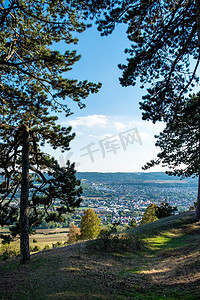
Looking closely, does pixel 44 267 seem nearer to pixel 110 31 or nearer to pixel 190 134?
pixel 110 31

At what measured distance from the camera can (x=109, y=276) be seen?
731cm

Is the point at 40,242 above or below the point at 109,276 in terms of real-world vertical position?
below

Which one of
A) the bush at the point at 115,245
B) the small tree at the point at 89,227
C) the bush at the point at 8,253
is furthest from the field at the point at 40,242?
→ the bush at the point at 115,245

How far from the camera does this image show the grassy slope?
5.44 metres

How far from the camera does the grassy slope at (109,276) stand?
17.9 ft

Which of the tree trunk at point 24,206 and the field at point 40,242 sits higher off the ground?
the tree trunk at point 24,206

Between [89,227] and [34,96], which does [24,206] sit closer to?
[34,96]

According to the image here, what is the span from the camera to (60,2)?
7098 mm

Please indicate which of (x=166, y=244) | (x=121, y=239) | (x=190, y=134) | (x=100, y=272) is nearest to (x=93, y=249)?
(x=121, y=239)

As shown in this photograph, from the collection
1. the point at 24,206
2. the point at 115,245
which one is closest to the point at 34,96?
the point at 24,206

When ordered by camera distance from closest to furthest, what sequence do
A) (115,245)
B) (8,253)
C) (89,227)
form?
(115,245)
(8,253)
(89,227)

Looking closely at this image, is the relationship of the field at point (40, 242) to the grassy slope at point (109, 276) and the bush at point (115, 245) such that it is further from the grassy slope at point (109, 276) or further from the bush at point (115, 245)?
the grassy slope at point (109, 276)

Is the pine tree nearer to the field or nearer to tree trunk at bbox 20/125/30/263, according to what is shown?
tree trunk at bbox 20/125/30/263

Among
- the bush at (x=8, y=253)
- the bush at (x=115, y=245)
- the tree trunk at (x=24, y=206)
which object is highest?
the tree trunk at (x=24, y=206)
